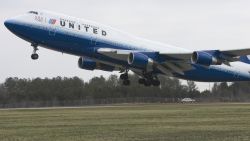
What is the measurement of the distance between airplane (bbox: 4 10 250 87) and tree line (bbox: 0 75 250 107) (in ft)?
146

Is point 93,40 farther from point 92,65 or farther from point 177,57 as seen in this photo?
point 177,57

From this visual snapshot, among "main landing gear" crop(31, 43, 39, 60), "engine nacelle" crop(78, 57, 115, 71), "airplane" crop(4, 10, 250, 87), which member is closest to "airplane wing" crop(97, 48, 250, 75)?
"airplane" crop(4, 10, 250, 87)

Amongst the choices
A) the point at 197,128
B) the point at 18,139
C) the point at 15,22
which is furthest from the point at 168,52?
the point at 18,139

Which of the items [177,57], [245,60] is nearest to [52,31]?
[177,57]

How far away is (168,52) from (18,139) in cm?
2419

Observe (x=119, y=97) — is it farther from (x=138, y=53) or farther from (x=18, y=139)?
(x=18, y=139)

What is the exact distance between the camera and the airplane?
47.0 m

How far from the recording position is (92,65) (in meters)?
54.0

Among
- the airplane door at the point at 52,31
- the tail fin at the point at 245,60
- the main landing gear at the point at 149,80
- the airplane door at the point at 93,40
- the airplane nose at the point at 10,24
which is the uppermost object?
the airplane nose at the point at 10,24

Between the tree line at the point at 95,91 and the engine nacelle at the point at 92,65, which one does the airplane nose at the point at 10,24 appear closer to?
the engine nacelle at the point at 92,65

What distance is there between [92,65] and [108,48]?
5.73m

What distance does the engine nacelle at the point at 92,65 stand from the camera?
53906 mm

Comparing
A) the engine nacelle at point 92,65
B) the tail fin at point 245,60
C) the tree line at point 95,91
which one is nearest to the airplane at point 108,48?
the engine nacelle at point 92,65

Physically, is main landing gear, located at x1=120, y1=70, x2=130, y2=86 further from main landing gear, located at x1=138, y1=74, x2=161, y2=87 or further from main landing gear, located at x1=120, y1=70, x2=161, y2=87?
main landing gear, located at x1=138, y1=74, x2=161, y2=87
